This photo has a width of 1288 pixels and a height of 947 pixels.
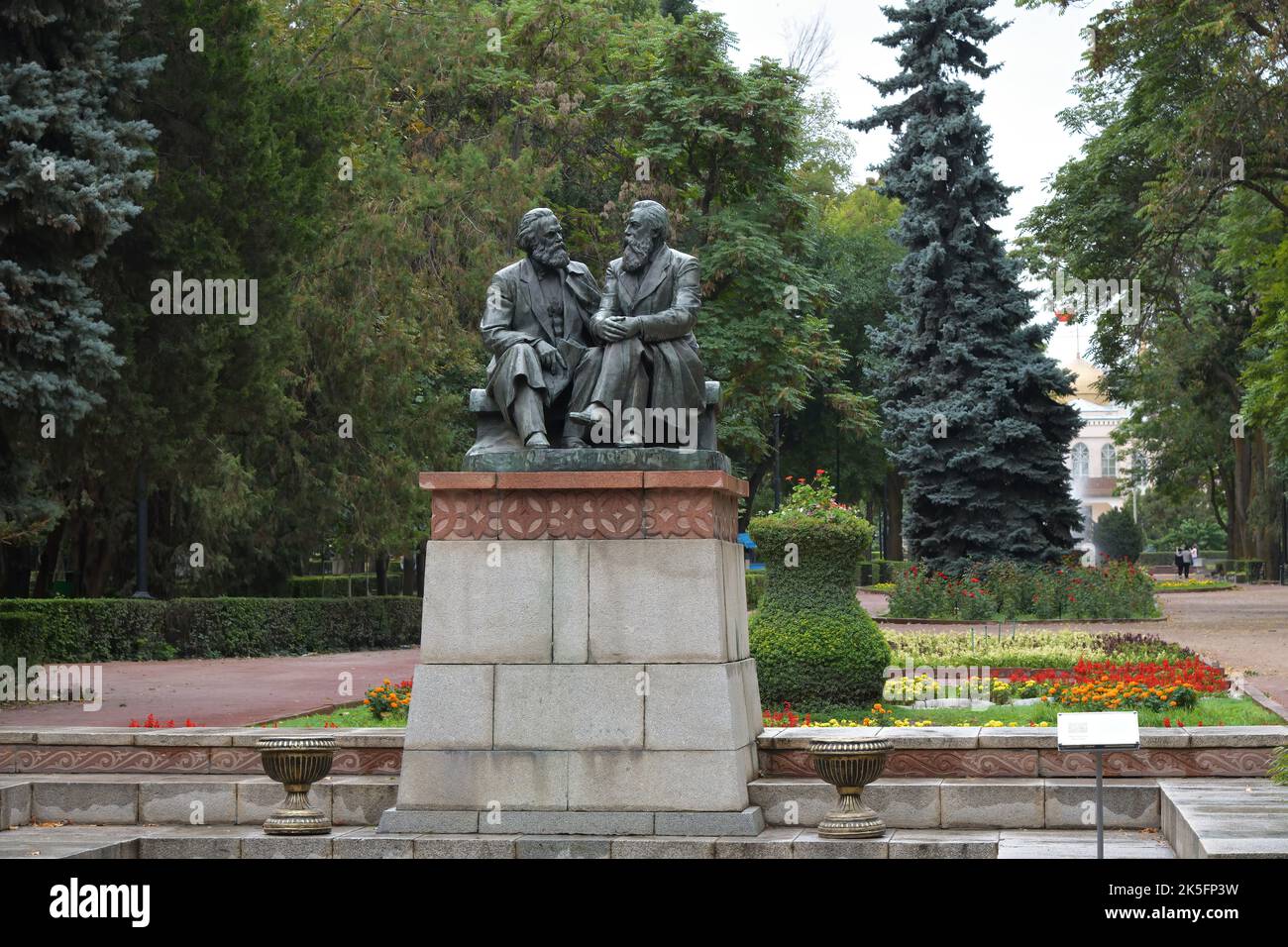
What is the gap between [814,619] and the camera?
1539cm

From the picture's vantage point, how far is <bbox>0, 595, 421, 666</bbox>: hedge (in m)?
23.1

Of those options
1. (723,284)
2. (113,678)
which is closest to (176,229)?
(113,678)

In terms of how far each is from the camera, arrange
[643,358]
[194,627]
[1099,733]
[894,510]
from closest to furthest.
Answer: [1099,733], [643,358], [194,627], [894,510]

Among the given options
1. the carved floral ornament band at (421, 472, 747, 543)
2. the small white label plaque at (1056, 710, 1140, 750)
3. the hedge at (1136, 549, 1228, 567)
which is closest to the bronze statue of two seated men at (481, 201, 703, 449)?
the carved floral ornament band at (421, 472, 747, 543)

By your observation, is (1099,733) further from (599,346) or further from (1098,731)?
(599,346)

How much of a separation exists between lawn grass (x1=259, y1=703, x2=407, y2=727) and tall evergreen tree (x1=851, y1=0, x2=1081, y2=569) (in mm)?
21785

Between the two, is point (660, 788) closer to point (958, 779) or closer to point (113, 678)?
point (958, 779)

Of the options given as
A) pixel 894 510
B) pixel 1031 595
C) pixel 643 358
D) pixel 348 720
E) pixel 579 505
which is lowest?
pixel 348 720

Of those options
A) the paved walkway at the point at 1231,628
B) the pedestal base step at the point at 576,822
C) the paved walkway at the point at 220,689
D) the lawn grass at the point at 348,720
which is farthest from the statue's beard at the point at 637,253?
the paved walkway at the point at 1231,628

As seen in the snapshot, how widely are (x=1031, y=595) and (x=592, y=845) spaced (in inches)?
919

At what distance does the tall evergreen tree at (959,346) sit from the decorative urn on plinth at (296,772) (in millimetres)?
26043

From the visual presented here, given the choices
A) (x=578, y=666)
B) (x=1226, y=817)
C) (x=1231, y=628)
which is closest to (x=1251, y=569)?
(x=1231, y=628)

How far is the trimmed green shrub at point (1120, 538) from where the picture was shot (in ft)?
204

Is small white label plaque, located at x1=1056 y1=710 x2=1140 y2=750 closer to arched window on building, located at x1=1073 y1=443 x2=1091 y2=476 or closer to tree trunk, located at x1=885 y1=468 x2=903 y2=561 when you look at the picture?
tree trunk, located at x1=885 y1=468 x2=903 y2=561
